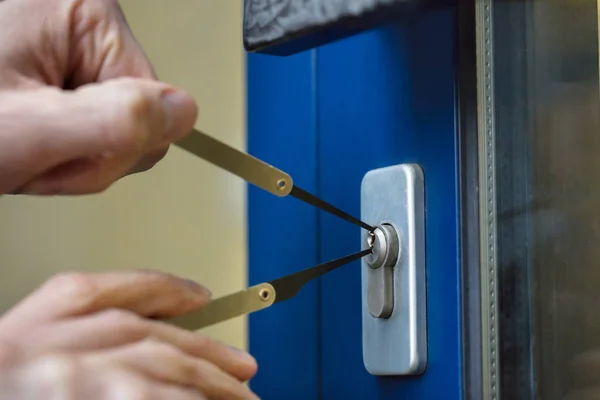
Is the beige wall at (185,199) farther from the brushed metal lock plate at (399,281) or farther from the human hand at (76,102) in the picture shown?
the human hand at (76,102)

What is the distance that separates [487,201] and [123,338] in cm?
31

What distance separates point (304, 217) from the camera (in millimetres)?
732

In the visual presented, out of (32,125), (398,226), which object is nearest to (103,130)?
(32,125)

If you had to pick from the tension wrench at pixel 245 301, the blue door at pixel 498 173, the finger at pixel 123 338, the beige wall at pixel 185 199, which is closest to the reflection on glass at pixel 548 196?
the blue door at pixel 498 173

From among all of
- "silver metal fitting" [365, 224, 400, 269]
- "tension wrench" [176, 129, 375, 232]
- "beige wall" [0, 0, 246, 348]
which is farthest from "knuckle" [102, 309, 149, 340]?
"beige wall" [0, 0, 246, 348]

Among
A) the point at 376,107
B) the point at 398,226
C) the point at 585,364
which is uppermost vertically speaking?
the point at 376,107

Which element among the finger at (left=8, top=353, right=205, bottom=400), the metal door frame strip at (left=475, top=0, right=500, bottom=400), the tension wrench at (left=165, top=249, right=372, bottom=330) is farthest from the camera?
the metal door frame strip at (left=475, top=0, right=500, bottom=400)

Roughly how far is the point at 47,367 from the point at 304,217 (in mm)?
467

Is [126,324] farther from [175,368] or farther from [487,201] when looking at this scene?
[487,201]

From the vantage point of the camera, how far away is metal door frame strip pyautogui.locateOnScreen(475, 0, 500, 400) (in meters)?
0.51

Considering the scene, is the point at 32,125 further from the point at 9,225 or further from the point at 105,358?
the point at 9,225

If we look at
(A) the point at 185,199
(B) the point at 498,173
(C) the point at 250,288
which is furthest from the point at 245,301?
(A) the point at 185,199

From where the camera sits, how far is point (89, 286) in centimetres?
33

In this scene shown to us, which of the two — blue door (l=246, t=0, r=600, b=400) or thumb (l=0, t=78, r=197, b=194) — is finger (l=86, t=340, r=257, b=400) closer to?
thumb (l=0, t=78, r=197, b=194)
